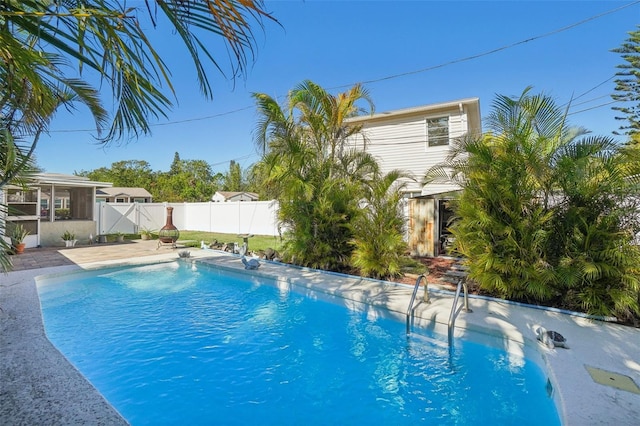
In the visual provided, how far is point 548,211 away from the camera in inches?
244

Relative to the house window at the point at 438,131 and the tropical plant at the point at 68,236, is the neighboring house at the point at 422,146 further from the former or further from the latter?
the tropical plant at the point at 68,236

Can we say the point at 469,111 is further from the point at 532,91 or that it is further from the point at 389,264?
the point at 389,264

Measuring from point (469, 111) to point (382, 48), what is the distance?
14.7 ft

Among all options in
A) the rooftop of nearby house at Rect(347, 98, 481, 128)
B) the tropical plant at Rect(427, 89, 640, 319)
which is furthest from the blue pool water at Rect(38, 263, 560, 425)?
the rooftop of nearby house at Rect(347, 98, 481, 128)

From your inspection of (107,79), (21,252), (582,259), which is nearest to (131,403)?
(107,79)

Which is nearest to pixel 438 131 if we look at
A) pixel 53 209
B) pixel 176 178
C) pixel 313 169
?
pixel 313 169

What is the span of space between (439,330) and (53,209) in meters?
17.1

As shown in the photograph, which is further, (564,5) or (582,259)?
(564,5)

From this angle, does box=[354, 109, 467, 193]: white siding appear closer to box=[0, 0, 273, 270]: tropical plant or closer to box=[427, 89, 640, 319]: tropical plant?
box=[427, 89, 640, 319]: tropical plant

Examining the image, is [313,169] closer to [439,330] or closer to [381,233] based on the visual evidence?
[381,233]

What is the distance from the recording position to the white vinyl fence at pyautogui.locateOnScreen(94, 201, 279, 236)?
1842cm

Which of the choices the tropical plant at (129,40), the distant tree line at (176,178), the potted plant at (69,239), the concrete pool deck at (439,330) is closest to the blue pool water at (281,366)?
the concrete pool deck at (439,330)

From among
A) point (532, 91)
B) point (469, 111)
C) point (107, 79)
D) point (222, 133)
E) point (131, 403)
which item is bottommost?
point (131, 403)

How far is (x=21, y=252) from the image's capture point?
12.2 meters
